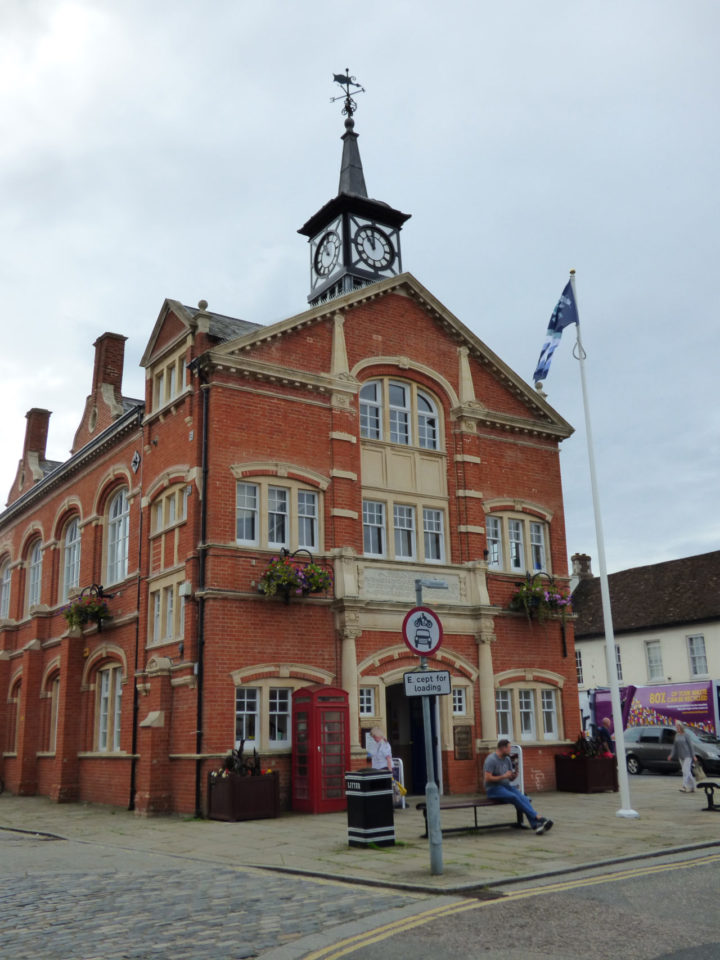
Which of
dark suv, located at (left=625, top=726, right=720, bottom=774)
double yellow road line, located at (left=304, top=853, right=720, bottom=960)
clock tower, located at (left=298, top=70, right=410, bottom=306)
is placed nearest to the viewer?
double yellow road line, located at (left=304, top=853, right=720, bottom=960)

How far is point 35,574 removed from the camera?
1242 inches

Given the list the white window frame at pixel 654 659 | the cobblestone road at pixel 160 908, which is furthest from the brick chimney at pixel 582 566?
the cobblestone road at pixel 160 908

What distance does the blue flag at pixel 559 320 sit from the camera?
1912cm

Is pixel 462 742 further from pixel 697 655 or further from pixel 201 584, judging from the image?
pixel 697 655

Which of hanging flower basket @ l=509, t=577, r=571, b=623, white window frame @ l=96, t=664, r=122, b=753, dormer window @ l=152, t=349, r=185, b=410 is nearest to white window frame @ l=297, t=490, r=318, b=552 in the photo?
dormer window @ l=152, t=349, r=185, b=410

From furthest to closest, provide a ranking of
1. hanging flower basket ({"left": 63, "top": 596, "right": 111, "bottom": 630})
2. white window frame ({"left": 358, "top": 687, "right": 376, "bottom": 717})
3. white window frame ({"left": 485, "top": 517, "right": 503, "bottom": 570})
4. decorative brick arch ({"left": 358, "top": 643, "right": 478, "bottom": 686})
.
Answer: white window frame ({"left": 485, "top": 517, "right": 503, "bottom": 570}) < hanging flower basket ({"left": 63, "top": 596, "right": 111, "bottom": 630}) < decorative brick arch ({"left": 358, "top": 643, "right": 478, "bottom": 686}) < white window frame ({"left": 358, "top": 687, "right": 376, "bottom": 717})

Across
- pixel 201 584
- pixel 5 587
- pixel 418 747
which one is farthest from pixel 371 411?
pixel 5 587

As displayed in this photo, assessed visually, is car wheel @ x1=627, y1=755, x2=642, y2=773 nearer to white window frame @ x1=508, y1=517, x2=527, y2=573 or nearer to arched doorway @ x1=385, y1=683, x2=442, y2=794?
white window frame @ x1=508, y1=517, x2=527, y2=573

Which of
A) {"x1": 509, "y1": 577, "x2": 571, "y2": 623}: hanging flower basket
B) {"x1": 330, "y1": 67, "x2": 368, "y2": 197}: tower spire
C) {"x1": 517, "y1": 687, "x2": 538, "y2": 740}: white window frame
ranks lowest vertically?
{"x1": 517, "y1": 687, "x2": 538, "y2": 740}: white window frame

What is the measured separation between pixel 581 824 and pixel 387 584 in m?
7.84

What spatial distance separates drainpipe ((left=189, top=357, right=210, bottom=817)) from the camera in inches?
727

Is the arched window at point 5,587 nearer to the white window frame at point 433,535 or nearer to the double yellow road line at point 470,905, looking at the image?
the white window frame at point 433,535

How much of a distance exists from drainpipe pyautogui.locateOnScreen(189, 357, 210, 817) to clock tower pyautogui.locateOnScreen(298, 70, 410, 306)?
306 inches

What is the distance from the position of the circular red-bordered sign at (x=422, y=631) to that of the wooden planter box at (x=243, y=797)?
798 cm
